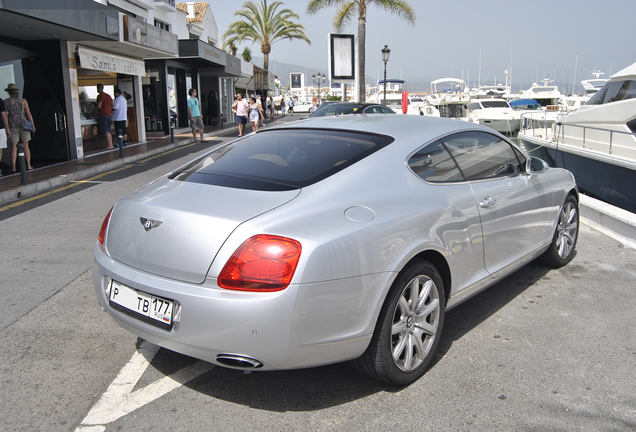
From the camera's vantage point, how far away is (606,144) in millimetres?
9078

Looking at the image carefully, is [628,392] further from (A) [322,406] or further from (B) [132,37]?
(B) [132,37]

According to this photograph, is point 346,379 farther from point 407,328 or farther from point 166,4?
point 166,4

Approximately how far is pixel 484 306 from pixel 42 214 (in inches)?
257

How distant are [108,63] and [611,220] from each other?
14.8m

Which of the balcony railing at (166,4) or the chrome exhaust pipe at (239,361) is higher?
the balcony railing at (166,4)

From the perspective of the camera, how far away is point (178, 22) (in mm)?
28359

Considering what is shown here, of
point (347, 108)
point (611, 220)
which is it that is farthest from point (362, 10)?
point (611, 220)

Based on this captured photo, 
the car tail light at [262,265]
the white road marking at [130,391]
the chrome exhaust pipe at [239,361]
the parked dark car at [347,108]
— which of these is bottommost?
the white road marking at [130,391]

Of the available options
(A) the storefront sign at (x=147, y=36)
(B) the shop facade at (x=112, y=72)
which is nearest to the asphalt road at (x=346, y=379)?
(B) the shop facade at (x=112, y=72)

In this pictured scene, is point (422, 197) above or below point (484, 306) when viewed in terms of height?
above

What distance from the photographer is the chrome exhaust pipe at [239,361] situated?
252 cm

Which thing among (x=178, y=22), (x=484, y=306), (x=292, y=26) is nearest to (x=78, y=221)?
(x=484, y=306)

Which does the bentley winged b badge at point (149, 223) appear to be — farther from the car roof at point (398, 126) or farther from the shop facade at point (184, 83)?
the shop facade at point (184, 83)

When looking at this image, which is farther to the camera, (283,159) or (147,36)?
(147,36)
